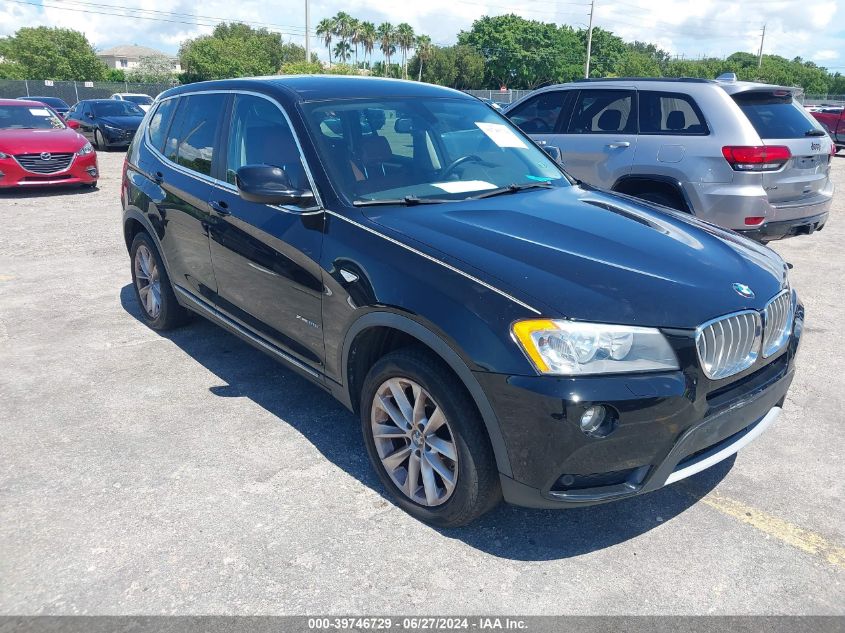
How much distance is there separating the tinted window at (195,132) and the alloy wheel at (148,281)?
2.70ft

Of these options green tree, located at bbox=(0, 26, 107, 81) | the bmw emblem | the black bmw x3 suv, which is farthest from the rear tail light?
green tree, located at bbox=(0, 26, 107, 81)

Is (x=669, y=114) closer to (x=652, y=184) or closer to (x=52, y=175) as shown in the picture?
(x=652, y=184)

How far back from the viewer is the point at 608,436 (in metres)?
2.46

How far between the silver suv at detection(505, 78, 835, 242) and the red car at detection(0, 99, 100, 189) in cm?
852

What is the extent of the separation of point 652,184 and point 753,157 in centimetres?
92

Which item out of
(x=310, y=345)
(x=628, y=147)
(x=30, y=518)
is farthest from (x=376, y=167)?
(x=628, y=147)

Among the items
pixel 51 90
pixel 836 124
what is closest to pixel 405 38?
pixel 51 90

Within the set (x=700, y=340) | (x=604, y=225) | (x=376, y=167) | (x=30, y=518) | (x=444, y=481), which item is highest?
(x=376, y=167)

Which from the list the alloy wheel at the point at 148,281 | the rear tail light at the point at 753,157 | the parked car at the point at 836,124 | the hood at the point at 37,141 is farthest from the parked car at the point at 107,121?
the parked car at the point at 836,124

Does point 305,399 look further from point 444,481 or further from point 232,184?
point 444,481

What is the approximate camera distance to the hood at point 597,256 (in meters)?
2.59

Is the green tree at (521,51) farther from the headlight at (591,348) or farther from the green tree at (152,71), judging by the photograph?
the headlight at (591,348)

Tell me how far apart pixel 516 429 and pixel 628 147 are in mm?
4960

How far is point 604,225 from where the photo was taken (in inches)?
131
